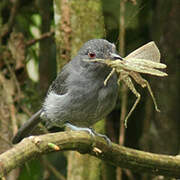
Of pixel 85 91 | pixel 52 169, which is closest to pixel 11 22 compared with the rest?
pixel 52 169

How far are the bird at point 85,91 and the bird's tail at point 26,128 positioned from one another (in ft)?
1.68

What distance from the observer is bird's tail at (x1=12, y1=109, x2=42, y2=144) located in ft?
13.3

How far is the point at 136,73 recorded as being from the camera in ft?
8.92

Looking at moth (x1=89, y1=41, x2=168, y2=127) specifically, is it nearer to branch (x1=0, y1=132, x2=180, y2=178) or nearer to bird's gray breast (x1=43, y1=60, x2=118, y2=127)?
branch (x1=0, y1=132, x2=180, y2=178)

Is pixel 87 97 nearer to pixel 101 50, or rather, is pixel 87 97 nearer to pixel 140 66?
pixel 101 50

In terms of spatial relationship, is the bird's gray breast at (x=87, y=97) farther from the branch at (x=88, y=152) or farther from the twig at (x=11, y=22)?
the twig at (x=11, y=22)

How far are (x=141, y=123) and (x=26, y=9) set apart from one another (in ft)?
7.18

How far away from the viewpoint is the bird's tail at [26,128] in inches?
159

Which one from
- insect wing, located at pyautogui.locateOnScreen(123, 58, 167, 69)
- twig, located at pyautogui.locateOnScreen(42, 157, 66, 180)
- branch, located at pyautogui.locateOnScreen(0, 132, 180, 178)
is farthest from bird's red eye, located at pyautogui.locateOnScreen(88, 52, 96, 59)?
twig, located at pyautogui.locateOnScreen(42, 157, 66, 180)

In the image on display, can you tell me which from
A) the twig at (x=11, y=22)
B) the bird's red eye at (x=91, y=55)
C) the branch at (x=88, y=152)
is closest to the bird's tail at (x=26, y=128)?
the bird's red eye at (x=91, y=55)

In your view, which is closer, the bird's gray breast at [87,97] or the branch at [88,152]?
the branch at [88,152]

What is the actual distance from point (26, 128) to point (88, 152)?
162 centimetres

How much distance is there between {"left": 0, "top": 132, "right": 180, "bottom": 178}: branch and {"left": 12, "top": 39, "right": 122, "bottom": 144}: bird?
482 mm

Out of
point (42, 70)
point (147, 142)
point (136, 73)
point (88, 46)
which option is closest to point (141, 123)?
point (147, 142)
